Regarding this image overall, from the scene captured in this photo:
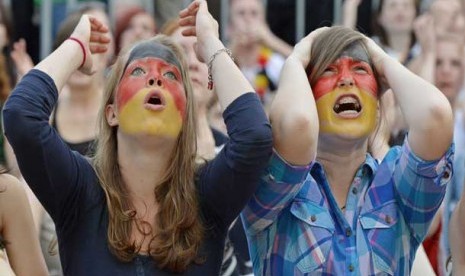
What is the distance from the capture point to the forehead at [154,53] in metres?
4.26

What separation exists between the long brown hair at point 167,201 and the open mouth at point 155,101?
0.11 metres

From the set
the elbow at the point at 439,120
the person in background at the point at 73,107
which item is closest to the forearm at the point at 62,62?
the elbow at the point at 439,120

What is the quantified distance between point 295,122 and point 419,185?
0.48m

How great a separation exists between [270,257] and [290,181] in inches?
11.2

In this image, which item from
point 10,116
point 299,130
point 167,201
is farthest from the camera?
point 167,201

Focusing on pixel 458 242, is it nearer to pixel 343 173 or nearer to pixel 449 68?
pixel 343 173

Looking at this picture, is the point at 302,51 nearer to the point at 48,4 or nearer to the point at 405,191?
the point at 405,191

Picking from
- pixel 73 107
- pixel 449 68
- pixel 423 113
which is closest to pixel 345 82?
pixel 423 113

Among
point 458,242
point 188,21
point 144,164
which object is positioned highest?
point 188,21

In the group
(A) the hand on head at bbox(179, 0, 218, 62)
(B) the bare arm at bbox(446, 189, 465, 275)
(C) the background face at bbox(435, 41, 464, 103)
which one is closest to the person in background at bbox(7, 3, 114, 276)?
(A) the hand on head at bbox(179, 0, 218, 62)

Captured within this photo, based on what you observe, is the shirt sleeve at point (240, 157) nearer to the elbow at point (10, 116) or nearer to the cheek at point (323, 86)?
the cheek at point (323, 86)

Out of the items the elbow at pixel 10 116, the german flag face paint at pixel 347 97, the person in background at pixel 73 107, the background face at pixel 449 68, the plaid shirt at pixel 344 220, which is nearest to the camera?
the elbow at pixel 10 116

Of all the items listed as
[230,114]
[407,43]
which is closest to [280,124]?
[230,114]

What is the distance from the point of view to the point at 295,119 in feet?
13.2
